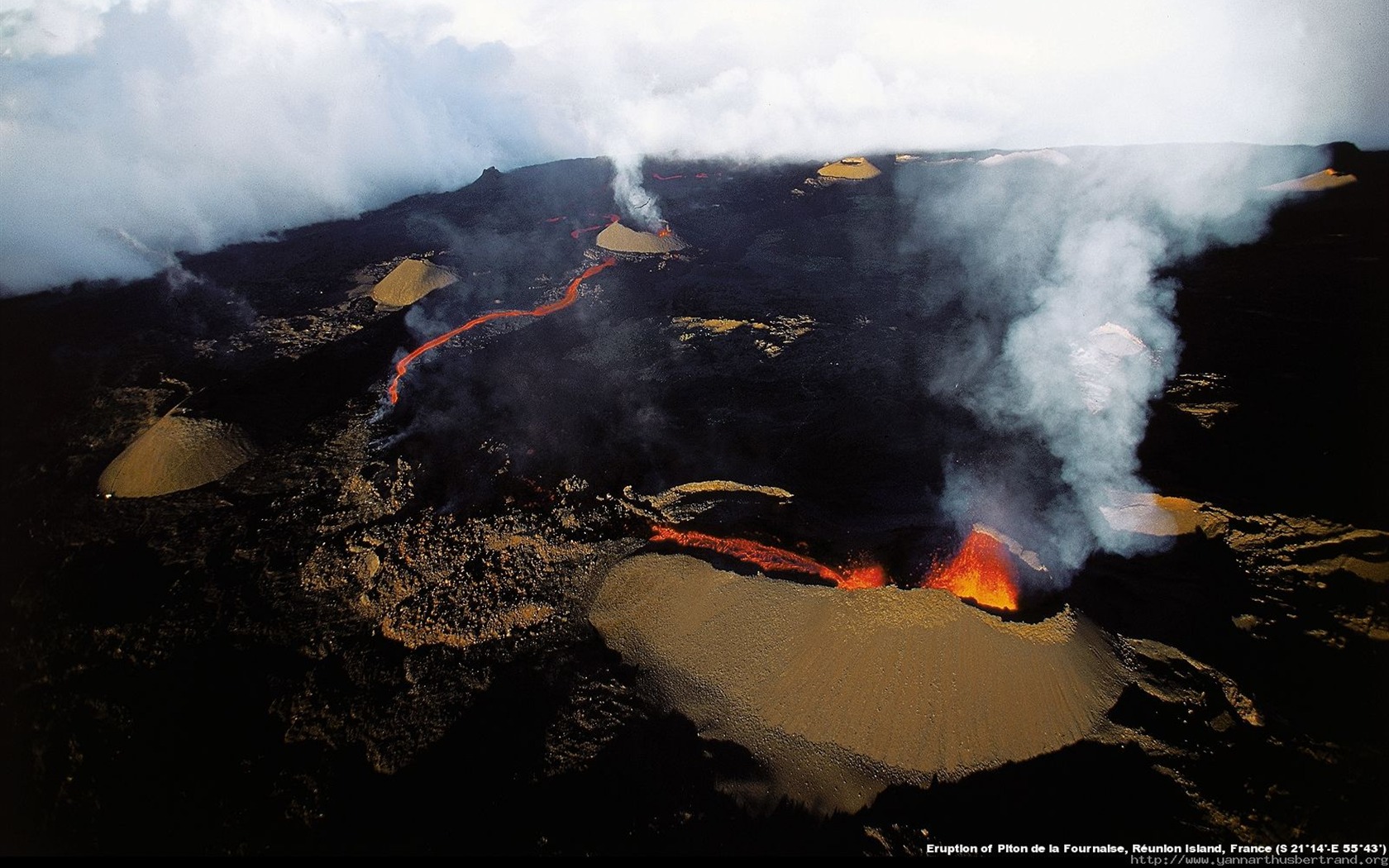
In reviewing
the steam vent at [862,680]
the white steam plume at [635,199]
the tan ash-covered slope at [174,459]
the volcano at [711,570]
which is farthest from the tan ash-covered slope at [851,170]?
the tan ash-covered slope at [174,459]

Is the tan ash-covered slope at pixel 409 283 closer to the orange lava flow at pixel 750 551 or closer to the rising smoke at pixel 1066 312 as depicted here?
the orange lava flow at pixel 750 551

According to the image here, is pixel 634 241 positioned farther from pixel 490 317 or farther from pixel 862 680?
pixel 862 680

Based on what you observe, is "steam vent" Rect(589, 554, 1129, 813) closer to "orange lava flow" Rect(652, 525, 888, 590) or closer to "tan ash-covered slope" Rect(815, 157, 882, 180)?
"orange lava flow" Rect(652, 525, 888, 590)

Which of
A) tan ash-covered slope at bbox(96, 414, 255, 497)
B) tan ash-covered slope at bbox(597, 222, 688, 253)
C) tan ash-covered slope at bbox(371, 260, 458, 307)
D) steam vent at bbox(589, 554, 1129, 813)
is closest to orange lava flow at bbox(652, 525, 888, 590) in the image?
steam vent at bbox(589, 554, 1129, 813)

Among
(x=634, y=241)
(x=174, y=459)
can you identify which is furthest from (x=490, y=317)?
(x=174, y=459)

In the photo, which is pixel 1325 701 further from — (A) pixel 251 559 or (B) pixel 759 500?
(A) pixel 251 559
